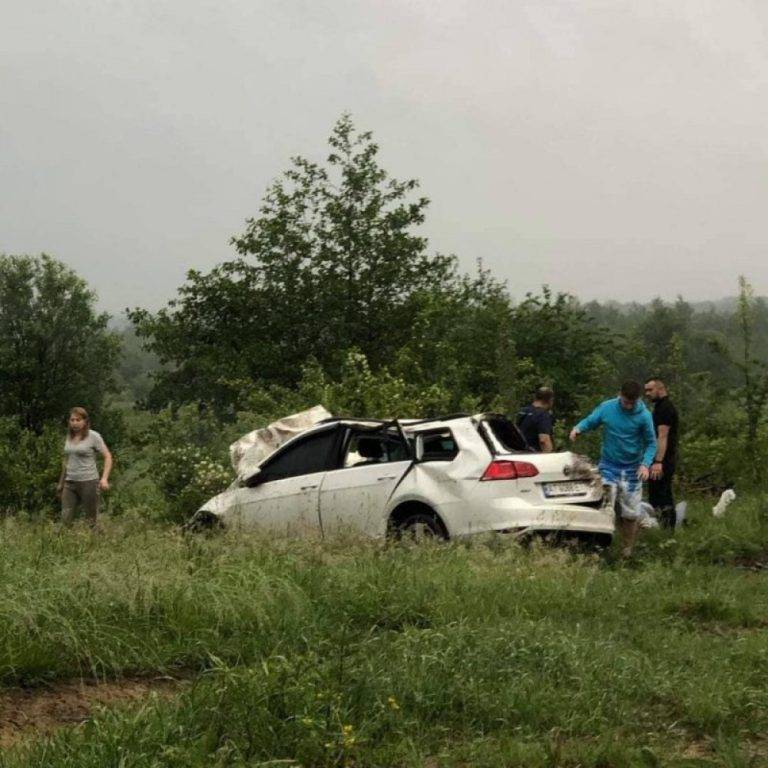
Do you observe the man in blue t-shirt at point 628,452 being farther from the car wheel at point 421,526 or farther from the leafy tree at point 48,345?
the leafy tree at point 48,345

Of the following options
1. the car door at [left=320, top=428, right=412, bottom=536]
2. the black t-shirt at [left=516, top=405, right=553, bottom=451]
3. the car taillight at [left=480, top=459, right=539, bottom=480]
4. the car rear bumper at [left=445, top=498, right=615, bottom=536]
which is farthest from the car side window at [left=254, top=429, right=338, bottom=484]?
the black t-shirt at [left=516, top=405, right=553, bottom=451]

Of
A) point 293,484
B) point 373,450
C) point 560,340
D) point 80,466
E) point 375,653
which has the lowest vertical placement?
point 375,653

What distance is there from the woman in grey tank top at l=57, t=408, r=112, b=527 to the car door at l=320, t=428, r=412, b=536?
3.00 m

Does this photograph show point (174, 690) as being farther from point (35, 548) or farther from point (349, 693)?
point (35, 548)

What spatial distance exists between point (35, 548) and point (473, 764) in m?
4.04

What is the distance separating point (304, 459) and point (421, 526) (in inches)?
73.4

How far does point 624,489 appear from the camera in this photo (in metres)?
10.6

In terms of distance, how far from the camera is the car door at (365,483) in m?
10.3

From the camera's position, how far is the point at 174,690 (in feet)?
16.8

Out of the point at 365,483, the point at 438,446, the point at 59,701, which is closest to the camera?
the point at 59,701

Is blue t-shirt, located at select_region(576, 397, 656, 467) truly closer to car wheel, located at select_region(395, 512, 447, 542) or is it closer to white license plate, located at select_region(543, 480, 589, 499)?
white license plate, located at select_region(543, 480, 589, 499)

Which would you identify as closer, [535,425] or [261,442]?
[261,442]

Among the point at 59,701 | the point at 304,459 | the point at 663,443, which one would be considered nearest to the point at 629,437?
the point at 663,443

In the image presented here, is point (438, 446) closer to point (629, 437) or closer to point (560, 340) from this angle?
point (629, 437)
